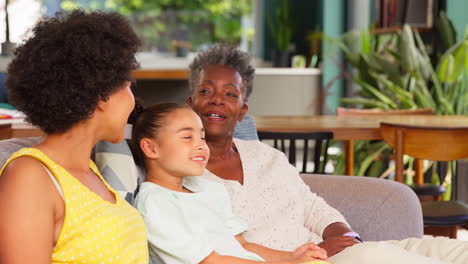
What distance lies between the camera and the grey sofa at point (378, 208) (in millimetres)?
2186

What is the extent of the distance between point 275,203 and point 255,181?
0.08m

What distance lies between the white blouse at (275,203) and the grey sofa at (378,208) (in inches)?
5.2

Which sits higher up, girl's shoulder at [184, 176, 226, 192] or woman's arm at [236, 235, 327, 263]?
girl's shoulder at [184, 176, 226, 192]

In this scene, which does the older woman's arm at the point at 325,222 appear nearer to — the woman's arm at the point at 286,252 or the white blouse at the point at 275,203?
the white blouse at the point at 275,203

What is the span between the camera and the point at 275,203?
80.7 inches

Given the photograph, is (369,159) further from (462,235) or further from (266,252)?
(266,252)

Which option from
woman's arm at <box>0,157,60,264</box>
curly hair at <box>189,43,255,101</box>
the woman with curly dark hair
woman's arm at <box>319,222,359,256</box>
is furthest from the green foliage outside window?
woman's arm at <box>0,157,60,264</box>

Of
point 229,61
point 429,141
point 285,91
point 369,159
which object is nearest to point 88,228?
point 229,61

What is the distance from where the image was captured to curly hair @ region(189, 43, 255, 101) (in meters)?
2.24

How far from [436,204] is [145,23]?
27.9 ft

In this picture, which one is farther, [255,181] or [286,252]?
[255,181]

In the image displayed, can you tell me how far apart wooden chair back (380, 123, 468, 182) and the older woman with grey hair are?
1.30 m

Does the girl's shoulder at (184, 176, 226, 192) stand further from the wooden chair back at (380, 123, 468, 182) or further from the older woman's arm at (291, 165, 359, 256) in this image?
the wooden chair back at (380, 123, 468, 182)

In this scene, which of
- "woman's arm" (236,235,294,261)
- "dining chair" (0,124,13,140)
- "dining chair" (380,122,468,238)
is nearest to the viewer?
Result: "woman's arm" (236,235,294,261)
